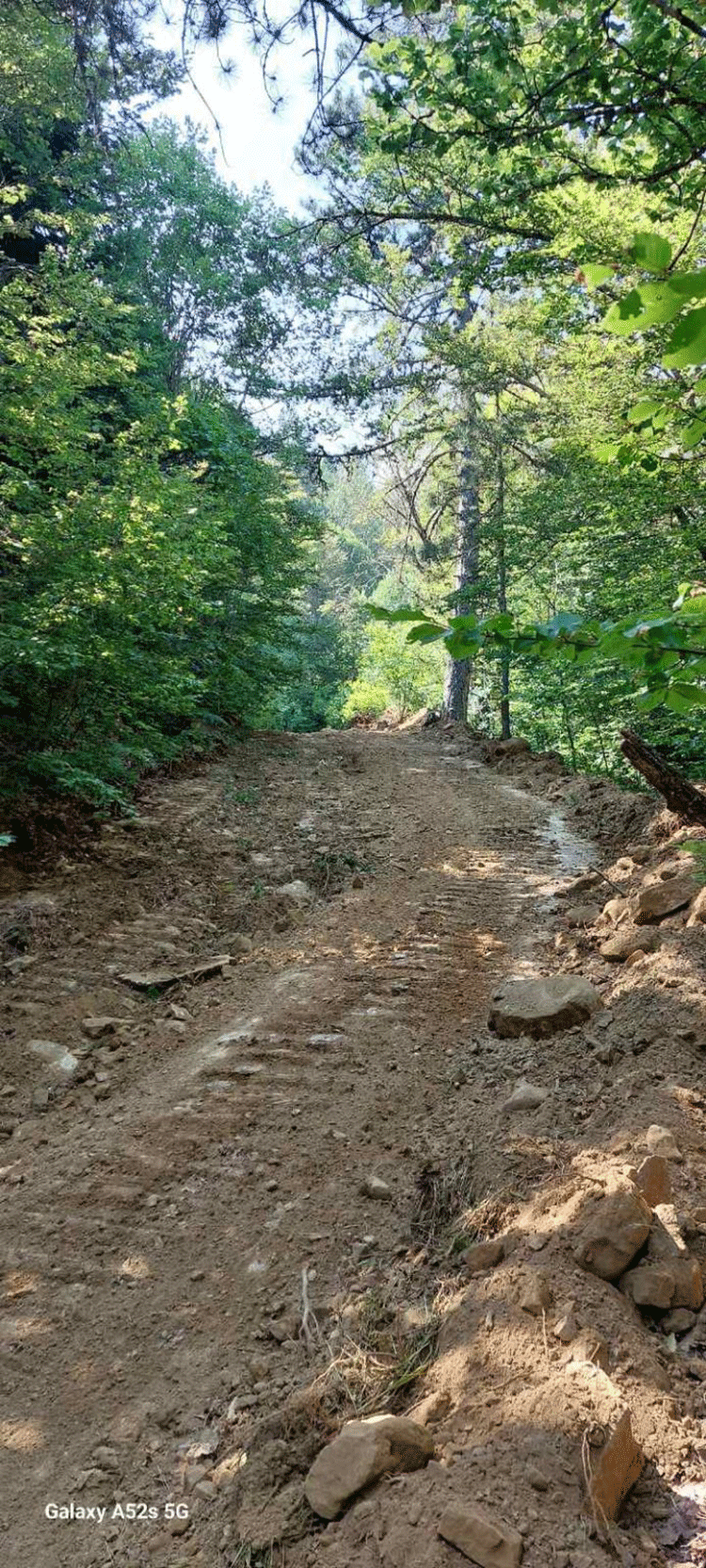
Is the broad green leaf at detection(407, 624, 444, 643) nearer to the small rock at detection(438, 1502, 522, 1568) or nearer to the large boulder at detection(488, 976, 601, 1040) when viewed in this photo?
the small rock at detection(438, 1502, 522, 1568)

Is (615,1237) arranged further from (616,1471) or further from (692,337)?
(692,337)

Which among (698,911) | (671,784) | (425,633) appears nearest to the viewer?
(425,633)

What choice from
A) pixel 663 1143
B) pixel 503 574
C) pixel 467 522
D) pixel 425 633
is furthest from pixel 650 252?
pixel 467 522

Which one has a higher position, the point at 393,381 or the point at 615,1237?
the point at 393,381

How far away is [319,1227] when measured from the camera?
8.40ft

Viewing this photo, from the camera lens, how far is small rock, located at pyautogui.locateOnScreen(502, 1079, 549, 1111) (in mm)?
2885

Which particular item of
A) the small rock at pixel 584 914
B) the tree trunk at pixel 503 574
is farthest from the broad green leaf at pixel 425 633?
the tree trunk at pixel 503 574

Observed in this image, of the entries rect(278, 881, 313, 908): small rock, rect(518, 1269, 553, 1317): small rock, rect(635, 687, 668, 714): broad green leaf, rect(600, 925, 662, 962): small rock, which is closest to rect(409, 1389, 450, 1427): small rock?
rect(518, 1269, 553, 1317): small rock

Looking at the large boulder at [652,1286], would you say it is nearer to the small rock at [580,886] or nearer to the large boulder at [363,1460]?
the large boulder at [363,1460]

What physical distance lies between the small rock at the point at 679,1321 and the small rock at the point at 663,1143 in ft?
1.46

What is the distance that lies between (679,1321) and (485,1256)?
19.8 inches

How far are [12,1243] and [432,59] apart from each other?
20.3 feet

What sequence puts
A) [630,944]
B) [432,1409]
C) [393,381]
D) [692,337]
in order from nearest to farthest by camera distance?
[692,337] < [432,1409] < [630,944] < [393,381]

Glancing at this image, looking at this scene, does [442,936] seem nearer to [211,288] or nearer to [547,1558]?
[547,1558]
